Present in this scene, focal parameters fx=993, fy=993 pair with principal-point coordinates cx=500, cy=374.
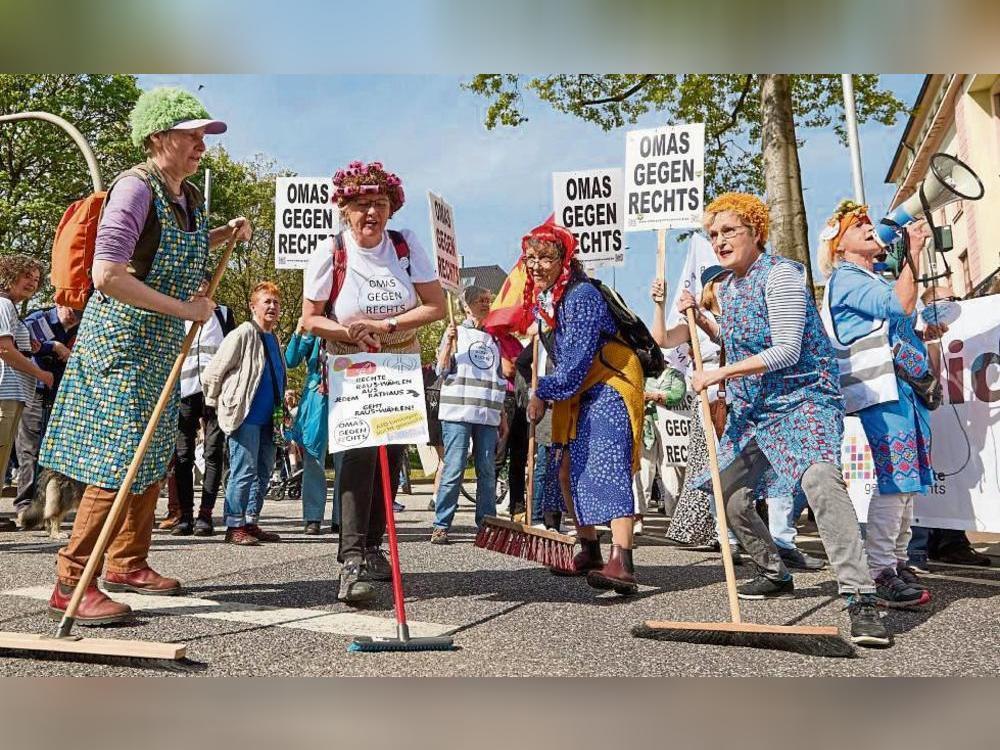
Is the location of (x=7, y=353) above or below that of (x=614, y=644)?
above

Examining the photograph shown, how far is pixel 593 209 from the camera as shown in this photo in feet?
26.7

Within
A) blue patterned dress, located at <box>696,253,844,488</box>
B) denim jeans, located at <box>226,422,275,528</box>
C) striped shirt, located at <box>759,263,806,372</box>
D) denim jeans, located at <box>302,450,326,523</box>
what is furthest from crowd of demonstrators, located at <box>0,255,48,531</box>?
striped shirt, located at <box>759,263,806,372</box>

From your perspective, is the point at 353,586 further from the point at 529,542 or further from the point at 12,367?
the point at 12,367

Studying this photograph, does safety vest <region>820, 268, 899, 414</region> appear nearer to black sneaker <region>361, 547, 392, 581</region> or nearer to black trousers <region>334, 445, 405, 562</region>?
black trousers <region>334, 445, 405, 562</region>

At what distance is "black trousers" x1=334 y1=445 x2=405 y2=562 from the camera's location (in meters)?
4.85

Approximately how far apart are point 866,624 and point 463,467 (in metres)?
4.61

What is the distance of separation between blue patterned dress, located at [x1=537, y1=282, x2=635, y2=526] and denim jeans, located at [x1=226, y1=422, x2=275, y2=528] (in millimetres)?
3490

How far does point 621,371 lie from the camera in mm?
5293

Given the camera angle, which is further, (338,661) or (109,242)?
(109,242)

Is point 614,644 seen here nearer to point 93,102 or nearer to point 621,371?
point 621,371

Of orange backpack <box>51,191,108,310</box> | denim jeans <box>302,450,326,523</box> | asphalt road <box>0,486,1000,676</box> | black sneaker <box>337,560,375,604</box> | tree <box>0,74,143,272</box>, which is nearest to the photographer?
asphalt road <box>0,486,1000,676</box>

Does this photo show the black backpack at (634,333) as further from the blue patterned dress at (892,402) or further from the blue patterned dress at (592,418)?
the blue patterned dress at (892,402)
